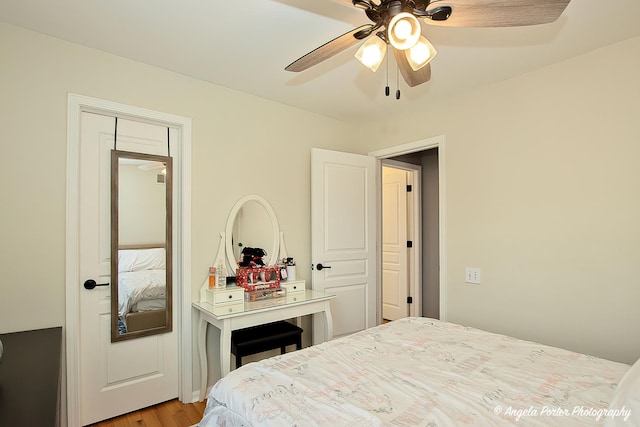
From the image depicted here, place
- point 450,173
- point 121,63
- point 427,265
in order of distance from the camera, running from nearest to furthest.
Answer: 1. point 121,63
2. point 450,173
3. point 427,265

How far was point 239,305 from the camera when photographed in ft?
8.28

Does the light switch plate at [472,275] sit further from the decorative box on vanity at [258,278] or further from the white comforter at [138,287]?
the white comforter at [138,287]

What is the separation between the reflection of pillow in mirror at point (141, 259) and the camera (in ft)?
7.74

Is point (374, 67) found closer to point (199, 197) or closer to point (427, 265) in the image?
point (199, 197)

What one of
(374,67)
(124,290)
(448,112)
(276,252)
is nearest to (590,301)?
(448,112)

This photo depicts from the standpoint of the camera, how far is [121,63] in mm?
2312

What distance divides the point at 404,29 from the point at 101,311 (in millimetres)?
2472

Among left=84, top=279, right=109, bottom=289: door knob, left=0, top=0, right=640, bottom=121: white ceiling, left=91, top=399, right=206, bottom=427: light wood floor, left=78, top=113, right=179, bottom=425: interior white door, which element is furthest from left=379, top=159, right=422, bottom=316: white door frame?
left=84, top=279, right=109, bottom=289: door knob

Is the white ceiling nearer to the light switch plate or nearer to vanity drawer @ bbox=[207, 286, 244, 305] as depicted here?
the light switch plate

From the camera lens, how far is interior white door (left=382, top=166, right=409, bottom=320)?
14.6 ft

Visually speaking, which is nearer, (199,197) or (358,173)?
(199,197)

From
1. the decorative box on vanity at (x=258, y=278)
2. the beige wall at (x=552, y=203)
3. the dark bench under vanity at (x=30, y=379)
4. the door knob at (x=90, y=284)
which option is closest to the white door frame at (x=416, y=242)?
the beige wall at (x=552, y=203)

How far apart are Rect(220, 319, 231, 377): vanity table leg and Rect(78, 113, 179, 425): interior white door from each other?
0.63m

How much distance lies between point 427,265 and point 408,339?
8.99 feet
